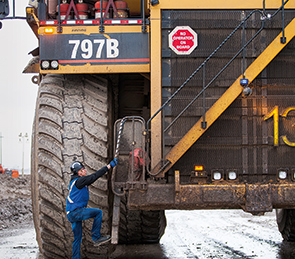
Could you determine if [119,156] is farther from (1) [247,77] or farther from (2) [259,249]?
(2) [259,249]

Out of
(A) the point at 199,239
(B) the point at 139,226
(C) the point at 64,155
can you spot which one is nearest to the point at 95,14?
(C) the point at 64,155

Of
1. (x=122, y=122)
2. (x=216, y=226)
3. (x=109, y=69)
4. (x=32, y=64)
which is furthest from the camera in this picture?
(x=216, y=226)

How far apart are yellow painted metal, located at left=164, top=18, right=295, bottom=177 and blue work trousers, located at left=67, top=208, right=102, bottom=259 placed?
1045 millimetres

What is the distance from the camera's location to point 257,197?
15.8 feet

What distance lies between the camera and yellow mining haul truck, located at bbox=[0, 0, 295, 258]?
544 centimetres

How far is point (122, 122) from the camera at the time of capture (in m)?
5.33

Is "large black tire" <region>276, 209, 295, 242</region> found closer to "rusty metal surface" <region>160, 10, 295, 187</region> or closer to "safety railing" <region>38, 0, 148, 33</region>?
"rusty metal surface" <region>160, 10, 295, 187</region>

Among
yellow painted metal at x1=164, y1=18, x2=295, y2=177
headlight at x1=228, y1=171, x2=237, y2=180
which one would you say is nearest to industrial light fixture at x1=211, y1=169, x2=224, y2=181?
headlight at x1=228, y1=171, x2=237, y2=180

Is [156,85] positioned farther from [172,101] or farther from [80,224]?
[80,224]

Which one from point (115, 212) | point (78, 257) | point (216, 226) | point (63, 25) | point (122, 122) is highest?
point (63, 25)

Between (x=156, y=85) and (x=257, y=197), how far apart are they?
5.67 ft

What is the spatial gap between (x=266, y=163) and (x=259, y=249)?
315 centimetres

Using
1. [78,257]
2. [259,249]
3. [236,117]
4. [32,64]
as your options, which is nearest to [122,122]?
[236,117]

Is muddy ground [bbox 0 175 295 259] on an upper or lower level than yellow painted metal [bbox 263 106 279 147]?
lower
